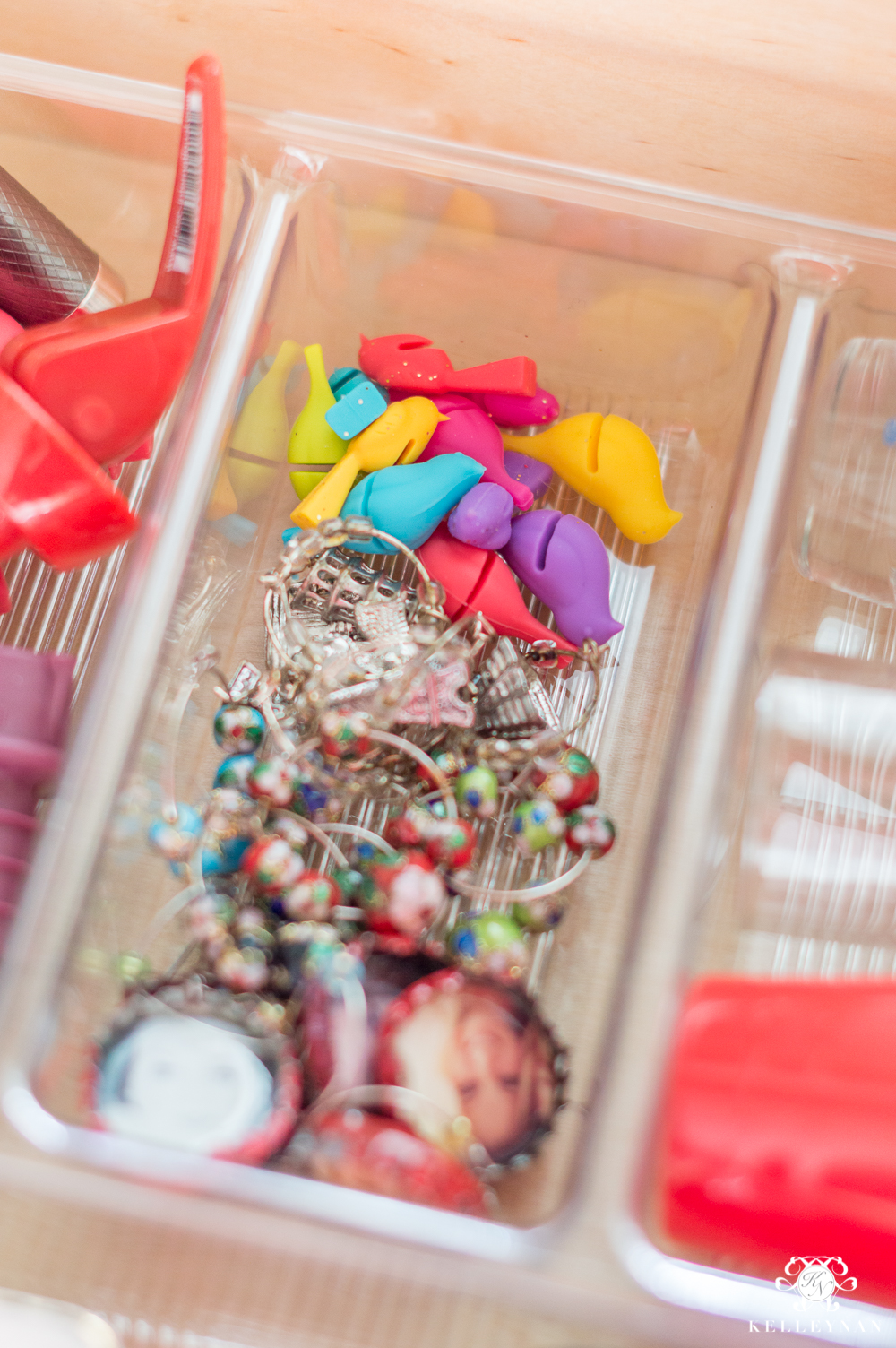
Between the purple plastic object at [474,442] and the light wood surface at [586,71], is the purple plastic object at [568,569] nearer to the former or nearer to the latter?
the purple plastic object at [474,442]

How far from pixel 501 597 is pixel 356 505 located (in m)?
0.12

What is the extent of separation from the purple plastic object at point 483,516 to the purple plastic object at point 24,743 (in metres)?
0.27

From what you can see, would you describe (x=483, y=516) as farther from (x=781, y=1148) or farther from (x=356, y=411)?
(x=781, y=1148)

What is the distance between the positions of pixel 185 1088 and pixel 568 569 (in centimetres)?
39

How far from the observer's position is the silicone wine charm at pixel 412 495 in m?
0.66

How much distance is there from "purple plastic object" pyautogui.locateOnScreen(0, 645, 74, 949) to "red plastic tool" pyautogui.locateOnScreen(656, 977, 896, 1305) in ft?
1.28

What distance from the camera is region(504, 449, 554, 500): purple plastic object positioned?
709 millimetres

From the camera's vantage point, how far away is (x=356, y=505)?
67 centimetres

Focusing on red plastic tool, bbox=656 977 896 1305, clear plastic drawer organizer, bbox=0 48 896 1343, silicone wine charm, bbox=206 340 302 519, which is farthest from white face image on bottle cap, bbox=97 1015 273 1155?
silicone wine charm, bbox=206 340 302 519

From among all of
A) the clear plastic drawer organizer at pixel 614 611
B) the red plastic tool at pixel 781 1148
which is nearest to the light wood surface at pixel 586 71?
the clear plastic drawer organizer at pixel 614 611
